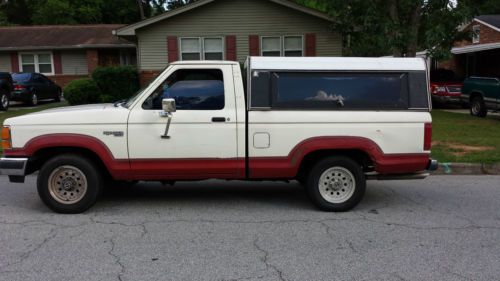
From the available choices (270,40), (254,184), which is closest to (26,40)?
(270,40)

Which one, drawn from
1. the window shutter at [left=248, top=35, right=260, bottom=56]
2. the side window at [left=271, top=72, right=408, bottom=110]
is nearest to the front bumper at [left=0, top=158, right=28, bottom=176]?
the side window at [left=271, top=72, right=408, bottom=110]

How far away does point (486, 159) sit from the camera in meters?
9.02

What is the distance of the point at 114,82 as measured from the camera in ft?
65.0

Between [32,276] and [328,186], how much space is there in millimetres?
3479

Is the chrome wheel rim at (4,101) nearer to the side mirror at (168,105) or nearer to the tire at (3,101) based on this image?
the tire at (3,101)

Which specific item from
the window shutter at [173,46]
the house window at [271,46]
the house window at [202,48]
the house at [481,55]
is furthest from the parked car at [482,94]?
the window shutter at [173,46]

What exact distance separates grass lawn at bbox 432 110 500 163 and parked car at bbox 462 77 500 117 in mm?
478

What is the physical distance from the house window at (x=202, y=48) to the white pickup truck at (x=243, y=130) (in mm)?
14854

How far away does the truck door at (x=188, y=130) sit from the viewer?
592cm

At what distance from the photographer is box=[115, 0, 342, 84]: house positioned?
20422 millimetres

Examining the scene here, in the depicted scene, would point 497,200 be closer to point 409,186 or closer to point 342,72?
point 409,186

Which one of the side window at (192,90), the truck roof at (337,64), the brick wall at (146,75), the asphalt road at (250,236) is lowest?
the asphalt road at (250,236)

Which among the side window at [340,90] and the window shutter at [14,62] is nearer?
the side window at [340,90]

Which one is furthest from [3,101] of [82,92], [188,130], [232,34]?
[188,130]
